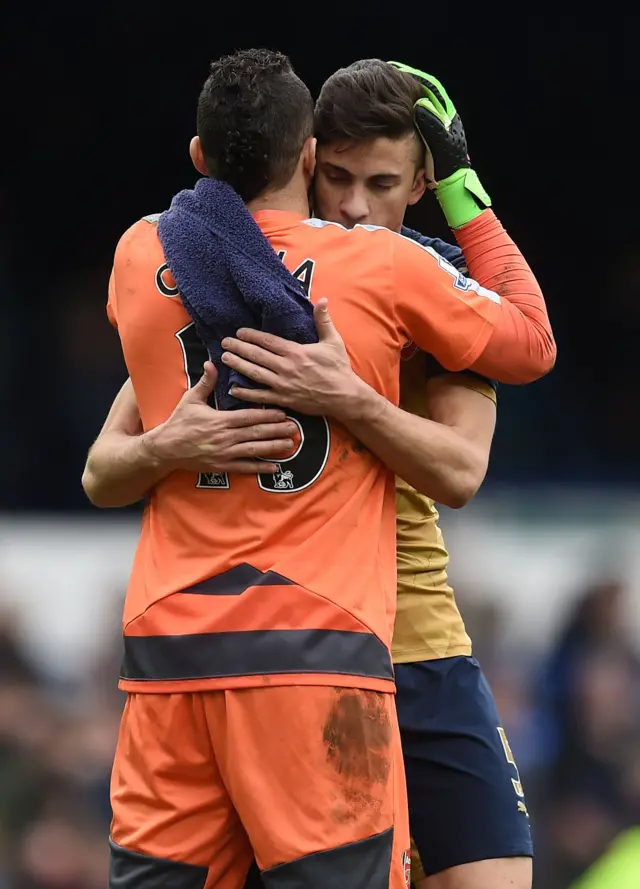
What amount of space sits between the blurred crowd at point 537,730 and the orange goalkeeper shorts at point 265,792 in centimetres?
276

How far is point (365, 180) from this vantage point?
8.63ft

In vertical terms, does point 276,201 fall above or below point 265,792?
above

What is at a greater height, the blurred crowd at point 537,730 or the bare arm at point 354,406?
the bare arm at point 354,406

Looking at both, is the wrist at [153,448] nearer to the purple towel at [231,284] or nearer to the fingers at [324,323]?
the purple towel at [231,284]

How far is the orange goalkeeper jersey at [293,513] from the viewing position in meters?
2.13

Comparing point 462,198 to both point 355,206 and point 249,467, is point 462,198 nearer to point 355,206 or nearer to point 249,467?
point 355,206

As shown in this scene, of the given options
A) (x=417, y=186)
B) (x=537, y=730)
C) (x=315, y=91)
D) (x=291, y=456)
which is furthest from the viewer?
(x=315, y=91)

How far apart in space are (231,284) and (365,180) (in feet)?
1.87

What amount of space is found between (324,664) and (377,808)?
242mm

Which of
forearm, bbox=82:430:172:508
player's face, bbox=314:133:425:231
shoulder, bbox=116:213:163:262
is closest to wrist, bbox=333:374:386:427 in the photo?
forearm, bbox=82:430:172:508

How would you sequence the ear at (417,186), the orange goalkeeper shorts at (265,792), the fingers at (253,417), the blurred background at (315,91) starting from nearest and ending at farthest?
the orange goalkeeper shorts at (265,792) → the fingers at (253,417) → the ear at (417,186) → the blurred background at (315,91)

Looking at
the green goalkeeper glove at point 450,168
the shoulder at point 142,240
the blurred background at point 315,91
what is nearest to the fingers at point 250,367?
the shoulder at point 142,240

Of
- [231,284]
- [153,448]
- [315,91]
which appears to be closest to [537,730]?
[153,448]

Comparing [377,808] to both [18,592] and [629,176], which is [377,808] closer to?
[18,592]
